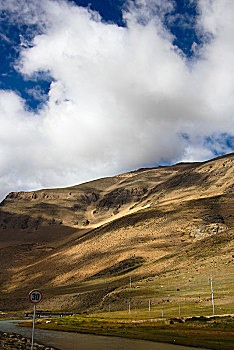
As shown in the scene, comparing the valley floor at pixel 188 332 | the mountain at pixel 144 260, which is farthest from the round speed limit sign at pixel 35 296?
the mountain at pixel 144 260

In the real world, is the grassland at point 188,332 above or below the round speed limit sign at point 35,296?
below

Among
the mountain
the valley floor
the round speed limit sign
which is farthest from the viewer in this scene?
the mountain

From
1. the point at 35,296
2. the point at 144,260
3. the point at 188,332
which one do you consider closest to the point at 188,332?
the point at 188,332

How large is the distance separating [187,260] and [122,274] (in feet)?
65.0

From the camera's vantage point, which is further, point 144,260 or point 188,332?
point 144,260

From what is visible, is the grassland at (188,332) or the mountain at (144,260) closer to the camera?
Result: the grassland at (188,332)

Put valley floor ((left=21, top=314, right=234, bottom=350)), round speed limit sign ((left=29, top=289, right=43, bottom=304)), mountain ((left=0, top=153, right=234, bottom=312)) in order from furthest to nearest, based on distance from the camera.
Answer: mountain ((left=0, top=153, right=234, bottom=312)) < valley floor ((left=21, top=314, right=234, bottom=350)) < round speed limit sign ((left=29, top=289, right=43, bottom=304))

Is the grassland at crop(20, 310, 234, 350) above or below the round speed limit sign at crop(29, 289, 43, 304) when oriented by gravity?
below

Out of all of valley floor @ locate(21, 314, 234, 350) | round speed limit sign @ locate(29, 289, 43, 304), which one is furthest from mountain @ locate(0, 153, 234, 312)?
round speed limit sign @ locate(29, 289, 43, 304)

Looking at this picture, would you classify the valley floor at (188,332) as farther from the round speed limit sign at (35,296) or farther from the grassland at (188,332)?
the round speed limit sign at (35,296)

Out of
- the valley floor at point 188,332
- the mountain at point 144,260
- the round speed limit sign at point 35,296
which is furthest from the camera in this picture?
the mountain at point 144,260

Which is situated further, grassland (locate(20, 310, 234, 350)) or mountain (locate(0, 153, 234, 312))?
mountain (locate(0, 153, 234, 312))

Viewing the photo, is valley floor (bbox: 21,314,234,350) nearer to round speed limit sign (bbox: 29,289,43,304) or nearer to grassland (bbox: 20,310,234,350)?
grassland (bbox: 20,310,234,350)

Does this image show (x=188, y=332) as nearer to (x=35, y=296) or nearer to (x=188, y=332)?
(x=188, y=332)
